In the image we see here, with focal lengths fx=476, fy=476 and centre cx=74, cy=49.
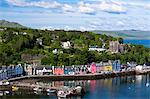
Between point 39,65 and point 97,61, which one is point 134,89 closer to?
point 39,65

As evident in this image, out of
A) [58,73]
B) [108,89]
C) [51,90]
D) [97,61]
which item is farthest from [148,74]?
[51,90]

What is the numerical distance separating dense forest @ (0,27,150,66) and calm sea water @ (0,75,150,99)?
15.6 ft

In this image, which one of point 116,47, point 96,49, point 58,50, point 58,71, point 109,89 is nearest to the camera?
point 109,89

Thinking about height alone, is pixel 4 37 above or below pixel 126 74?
above

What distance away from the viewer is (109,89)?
2458 centimetres

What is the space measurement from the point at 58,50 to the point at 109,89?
13219 millimetres

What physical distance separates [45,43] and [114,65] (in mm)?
9556

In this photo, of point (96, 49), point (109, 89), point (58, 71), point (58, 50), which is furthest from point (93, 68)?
point (96, 49)

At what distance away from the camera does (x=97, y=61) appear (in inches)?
1387

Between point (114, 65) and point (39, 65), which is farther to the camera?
point (114, 65)

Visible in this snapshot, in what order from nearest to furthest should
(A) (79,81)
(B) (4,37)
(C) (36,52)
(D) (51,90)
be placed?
(D) (51,90) < (A) (79,81) < (C) (36,52) < (B) (4,37)

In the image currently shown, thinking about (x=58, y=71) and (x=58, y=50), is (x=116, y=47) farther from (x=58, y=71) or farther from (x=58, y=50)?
(x=58, y=71)

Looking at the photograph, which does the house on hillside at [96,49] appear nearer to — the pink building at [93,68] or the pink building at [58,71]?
the pink building at [93,68]

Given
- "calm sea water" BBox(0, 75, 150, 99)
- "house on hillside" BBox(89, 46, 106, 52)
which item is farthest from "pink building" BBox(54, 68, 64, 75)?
"house on hillside" BBox(89, 46, 106, 52)
